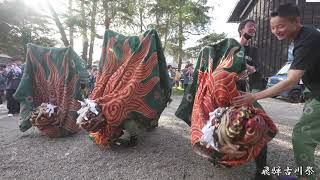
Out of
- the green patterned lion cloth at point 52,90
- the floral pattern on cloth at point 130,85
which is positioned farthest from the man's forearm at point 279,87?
the green patterned lion cloth at point 52,90

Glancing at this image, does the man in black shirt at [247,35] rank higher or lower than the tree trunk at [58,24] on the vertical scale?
lower

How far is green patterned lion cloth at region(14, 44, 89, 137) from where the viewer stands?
559 centimetres

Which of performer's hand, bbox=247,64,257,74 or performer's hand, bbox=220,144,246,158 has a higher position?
performer's hand, bbox=247,64,257,74

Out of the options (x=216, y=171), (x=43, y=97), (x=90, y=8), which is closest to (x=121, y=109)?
(x=216, y=171)

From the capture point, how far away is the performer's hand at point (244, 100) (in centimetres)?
311

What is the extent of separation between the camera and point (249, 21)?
392 cm

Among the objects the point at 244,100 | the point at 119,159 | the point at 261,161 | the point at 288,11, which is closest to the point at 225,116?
the point at 244,100

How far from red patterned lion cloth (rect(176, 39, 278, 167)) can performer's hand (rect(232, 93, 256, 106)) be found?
45mm

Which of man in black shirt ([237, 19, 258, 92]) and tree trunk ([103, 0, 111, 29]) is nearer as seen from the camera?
man in black shirt ([237, 19, 258, 92])

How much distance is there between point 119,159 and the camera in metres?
4.39

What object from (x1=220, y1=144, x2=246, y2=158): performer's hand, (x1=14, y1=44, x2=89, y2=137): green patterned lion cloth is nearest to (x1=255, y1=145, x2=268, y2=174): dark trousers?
(x1=220, y1=144, x2=246, y2=158): performer's hand

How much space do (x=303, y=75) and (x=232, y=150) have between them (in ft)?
2.90

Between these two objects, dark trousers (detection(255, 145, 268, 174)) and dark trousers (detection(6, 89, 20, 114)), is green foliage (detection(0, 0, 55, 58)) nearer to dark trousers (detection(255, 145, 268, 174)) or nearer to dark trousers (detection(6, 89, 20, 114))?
dark trousers (detection(6, 89, 20, 114))

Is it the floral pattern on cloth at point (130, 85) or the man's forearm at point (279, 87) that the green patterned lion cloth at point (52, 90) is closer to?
the floral pattern on cloth at point (130, 85)
